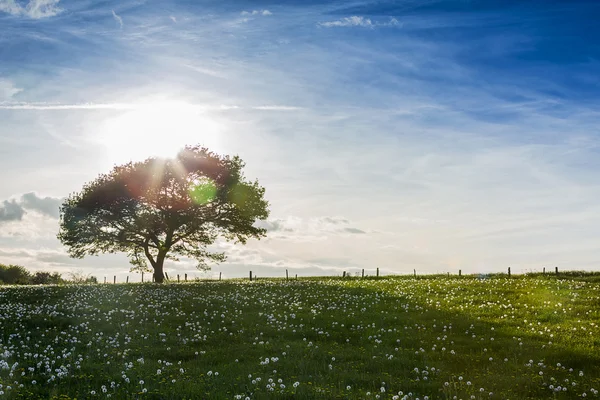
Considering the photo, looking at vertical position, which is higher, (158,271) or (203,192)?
(203,192)

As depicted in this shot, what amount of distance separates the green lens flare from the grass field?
22.6 meters

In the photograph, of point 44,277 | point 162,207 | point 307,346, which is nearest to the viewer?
point 307,346

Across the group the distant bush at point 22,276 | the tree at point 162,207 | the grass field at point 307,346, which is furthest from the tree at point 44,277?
the grass field at point 307,346

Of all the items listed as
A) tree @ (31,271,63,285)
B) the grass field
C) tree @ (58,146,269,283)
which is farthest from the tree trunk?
tree @ (31,271,63,285)

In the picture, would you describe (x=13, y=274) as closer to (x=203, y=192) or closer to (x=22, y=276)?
(x=22, y=276)

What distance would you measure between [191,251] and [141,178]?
11.1 metres

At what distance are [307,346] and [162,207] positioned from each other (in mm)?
40373

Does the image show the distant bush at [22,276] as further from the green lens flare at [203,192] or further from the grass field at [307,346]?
the grass field at [307,346]

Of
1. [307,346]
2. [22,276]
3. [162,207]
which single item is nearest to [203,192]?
[162,207]

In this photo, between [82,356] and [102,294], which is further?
[102,294]

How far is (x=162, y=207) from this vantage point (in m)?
57.1

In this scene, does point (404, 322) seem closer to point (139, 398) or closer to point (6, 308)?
point (139, 398)

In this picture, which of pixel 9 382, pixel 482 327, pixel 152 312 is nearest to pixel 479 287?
pixel 482 327

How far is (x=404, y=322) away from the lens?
25203 millimetres
